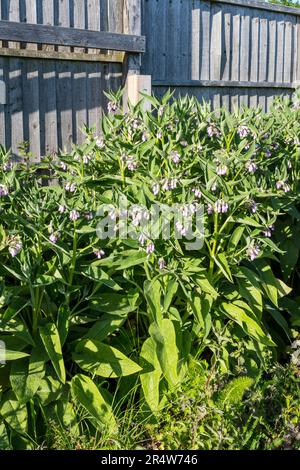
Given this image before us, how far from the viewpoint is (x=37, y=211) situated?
2.63 m

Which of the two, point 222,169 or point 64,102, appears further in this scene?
point 64,102

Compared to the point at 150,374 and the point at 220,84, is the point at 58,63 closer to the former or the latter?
the point at 220,84

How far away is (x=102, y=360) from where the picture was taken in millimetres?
2713

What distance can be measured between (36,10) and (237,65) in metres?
3.05

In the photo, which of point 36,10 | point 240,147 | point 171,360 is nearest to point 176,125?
point 240,147

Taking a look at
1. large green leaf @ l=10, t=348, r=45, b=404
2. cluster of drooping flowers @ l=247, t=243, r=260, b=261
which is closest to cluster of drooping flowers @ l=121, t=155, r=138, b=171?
cluster of drooping flowers @ l=247, t=243, r=260, b=261

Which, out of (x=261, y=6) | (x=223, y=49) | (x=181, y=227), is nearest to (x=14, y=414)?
(x=181, y=227)

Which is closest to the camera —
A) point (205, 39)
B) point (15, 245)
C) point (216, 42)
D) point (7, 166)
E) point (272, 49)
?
point (15, 245)

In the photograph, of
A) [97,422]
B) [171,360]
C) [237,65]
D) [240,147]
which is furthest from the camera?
[237,65]

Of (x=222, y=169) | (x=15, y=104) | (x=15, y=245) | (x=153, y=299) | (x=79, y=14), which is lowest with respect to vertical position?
(x=153, y=299)

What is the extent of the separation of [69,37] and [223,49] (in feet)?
8.52

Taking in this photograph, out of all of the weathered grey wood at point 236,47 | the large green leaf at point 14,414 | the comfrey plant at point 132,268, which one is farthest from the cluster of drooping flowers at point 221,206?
the weathered grey wood at point 236,47

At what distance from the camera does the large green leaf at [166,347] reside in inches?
108
